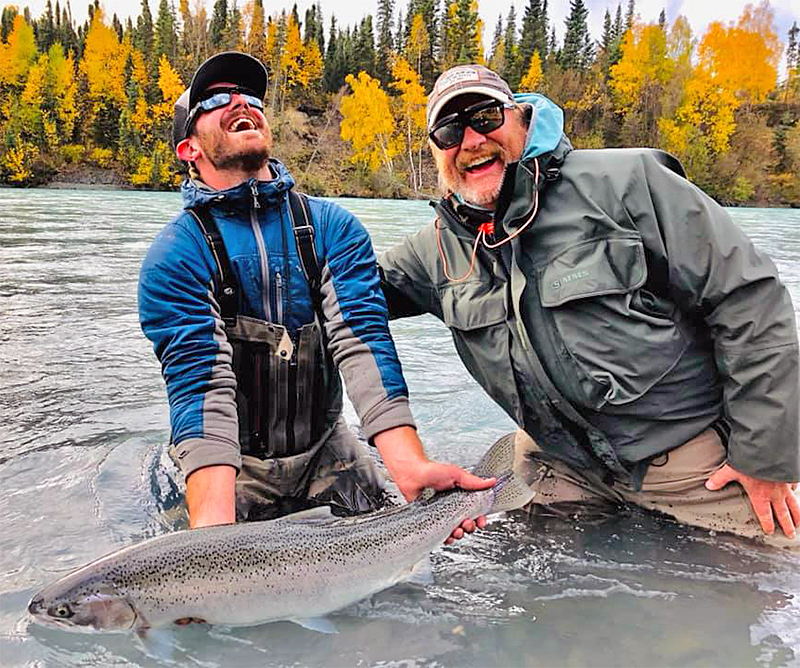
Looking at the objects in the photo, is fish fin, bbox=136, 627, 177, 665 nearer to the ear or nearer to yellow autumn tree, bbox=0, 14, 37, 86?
the ear

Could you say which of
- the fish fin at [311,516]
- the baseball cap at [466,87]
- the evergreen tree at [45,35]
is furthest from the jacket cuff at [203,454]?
the evergreen tree at [45,35]

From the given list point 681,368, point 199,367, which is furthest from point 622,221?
point 199,367

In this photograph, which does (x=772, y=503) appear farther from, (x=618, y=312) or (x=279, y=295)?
(x=279, y=295)

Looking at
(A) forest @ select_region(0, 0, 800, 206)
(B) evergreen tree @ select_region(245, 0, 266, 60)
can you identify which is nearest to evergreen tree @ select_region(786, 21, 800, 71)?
(A) forest @ select_region(0, 0, 800, 206)

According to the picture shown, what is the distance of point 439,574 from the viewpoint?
313 cm

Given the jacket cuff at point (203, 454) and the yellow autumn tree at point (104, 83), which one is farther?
the yellow autumn tree at point (104, 83)

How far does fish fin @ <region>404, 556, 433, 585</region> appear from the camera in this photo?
2.88m

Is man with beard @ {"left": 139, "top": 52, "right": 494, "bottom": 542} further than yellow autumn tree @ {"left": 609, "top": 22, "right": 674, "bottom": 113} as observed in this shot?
No

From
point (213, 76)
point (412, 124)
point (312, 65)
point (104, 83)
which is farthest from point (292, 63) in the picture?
point (213, 76)

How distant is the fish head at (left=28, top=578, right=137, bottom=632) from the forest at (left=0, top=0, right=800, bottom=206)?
4870 centimetres

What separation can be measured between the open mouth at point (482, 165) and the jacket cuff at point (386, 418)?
1.20 m

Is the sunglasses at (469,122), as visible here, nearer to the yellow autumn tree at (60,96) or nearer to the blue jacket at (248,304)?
the blue jacket at (248,304)

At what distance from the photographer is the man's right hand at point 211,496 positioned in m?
2.89

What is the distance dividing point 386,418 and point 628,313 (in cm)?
120
